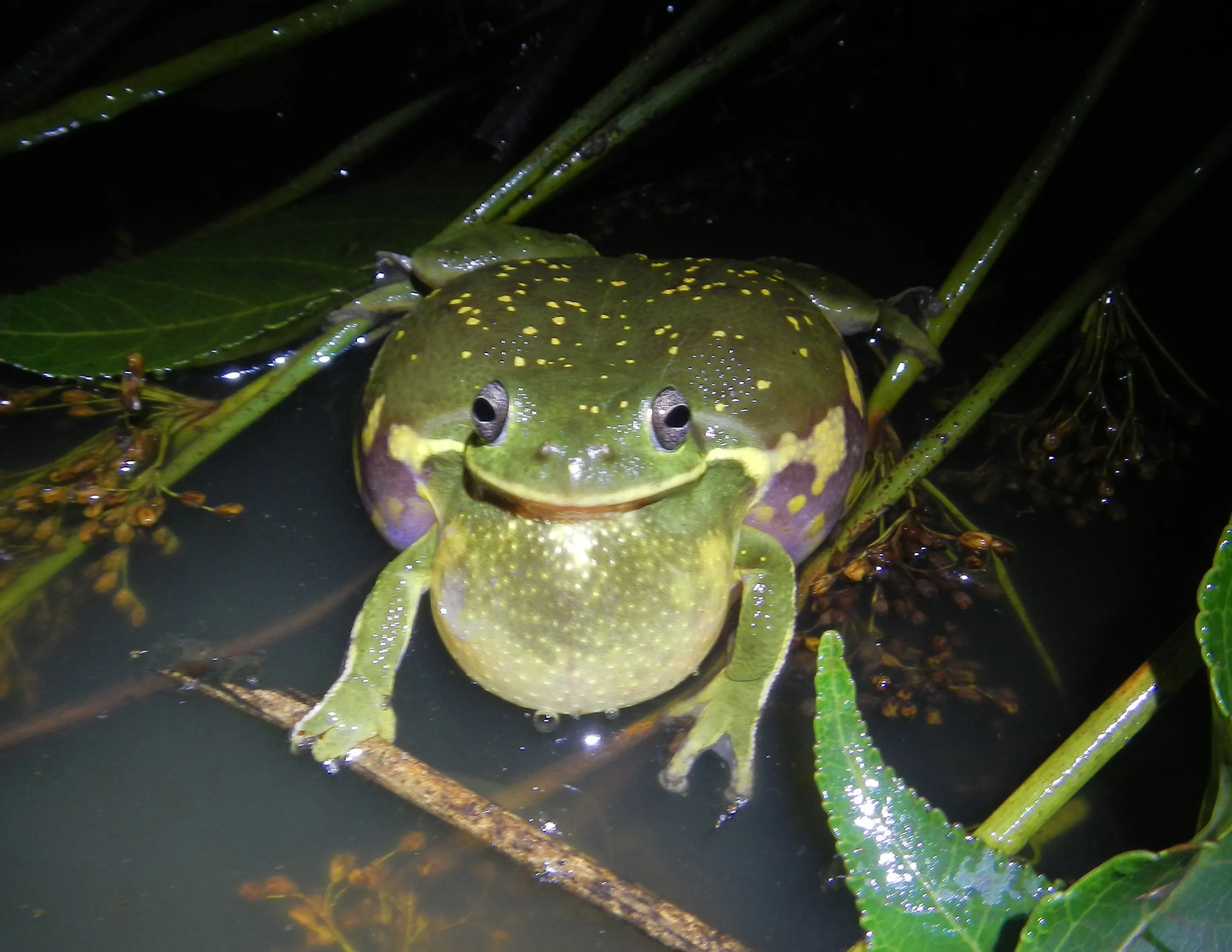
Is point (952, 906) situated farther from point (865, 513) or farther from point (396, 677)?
point (396, 677)

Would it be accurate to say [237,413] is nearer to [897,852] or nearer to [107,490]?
[107,490]

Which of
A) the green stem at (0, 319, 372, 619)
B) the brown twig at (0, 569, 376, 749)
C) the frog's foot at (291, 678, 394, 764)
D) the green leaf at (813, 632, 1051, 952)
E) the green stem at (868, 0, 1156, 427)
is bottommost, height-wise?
the brown twig at (0, 569, 376, 749)

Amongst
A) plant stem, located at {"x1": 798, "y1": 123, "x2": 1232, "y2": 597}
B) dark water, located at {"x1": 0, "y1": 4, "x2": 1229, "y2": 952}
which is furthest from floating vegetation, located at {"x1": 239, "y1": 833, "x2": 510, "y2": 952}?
plant stem, located at {"x1": 798, "y1": 123, "x2": 1232, "y2": 597}

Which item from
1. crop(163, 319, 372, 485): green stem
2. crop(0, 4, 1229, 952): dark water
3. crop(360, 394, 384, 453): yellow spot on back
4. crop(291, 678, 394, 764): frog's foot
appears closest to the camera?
crop(0, 4, 1229, 952): dark water

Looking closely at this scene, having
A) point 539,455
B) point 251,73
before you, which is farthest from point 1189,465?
point 251,73

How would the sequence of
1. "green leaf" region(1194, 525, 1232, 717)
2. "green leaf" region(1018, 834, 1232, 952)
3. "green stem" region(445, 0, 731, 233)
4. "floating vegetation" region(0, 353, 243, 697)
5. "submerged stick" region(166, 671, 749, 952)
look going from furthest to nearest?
1. "green stem" region(445, 0, 731, 233)
2. "floating vegetation" region(0, 353, 243, 697)
3. "submerged stick" region(166, 671, 749, 952)
4. "green leaf" region(1194, 525, 1232, 717)
5. "green leaf" region(1018, 834, 1232, 952)

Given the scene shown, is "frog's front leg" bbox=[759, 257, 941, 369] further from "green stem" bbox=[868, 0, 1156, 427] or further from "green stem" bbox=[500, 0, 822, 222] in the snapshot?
"green stem" bbox=[500, 0, 822, 222]
